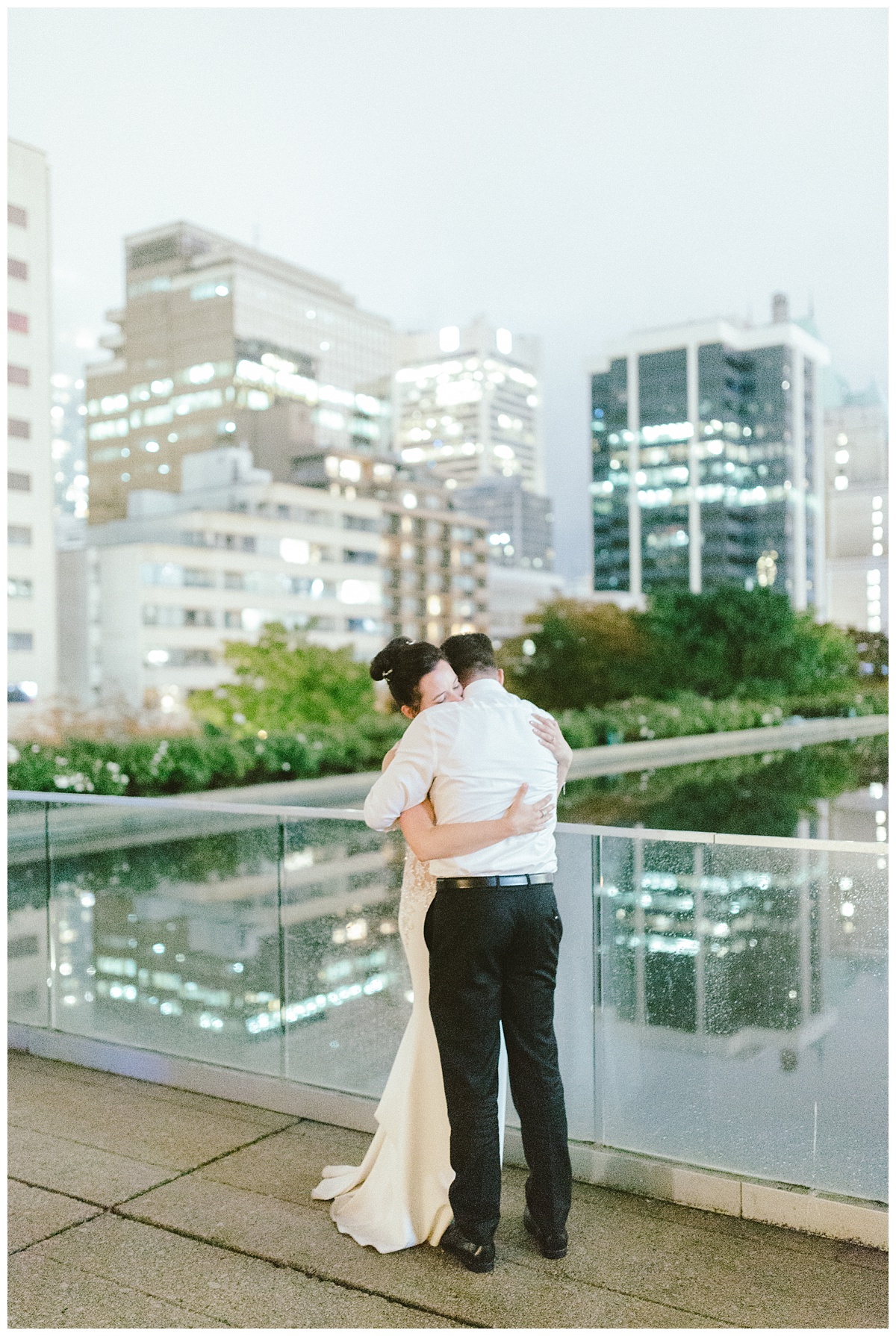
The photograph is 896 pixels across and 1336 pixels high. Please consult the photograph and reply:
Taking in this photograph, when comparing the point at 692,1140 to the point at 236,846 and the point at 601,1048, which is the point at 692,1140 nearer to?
the point at 601,1048

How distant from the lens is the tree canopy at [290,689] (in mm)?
39281

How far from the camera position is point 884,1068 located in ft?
10.7

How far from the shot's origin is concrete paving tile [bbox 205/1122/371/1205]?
3.69 meters

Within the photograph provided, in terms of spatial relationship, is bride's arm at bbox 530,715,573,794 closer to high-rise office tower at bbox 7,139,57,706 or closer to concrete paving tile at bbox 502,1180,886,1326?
concrete paving tile at bbox 502,1180,886,1326

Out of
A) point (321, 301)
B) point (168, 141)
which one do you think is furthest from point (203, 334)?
point (168, 141)

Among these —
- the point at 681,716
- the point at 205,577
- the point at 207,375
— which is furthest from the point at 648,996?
the point at 207,375

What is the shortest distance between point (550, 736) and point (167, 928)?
250cm

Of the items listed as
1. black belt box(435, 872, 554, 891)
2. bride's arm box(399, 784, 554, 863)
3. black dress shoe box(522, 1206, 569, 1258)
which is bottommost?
black dress shoe box(522, 1206, 569, 1258)

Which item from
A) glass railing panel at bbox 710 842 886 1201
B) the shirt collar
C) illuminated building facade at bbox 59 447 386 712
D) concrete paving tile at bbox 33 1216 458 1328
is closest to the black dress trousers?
concrete paving tile at bbox 33 1216 458 1328

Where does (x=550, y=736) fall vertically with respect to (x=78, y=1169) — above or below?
above

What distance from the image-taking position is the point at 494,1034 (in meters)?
3.15

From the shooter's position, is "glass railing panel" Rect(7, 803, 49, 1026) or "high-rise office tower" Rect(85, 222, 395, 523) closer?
"glass railing panel" Rect(7, 803, 49, 1026)

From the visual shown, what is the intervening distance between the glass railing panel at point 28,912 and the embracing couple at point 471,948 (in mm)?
2565

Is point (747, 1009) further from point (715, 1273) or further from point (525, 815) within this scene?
point (525, 815)
